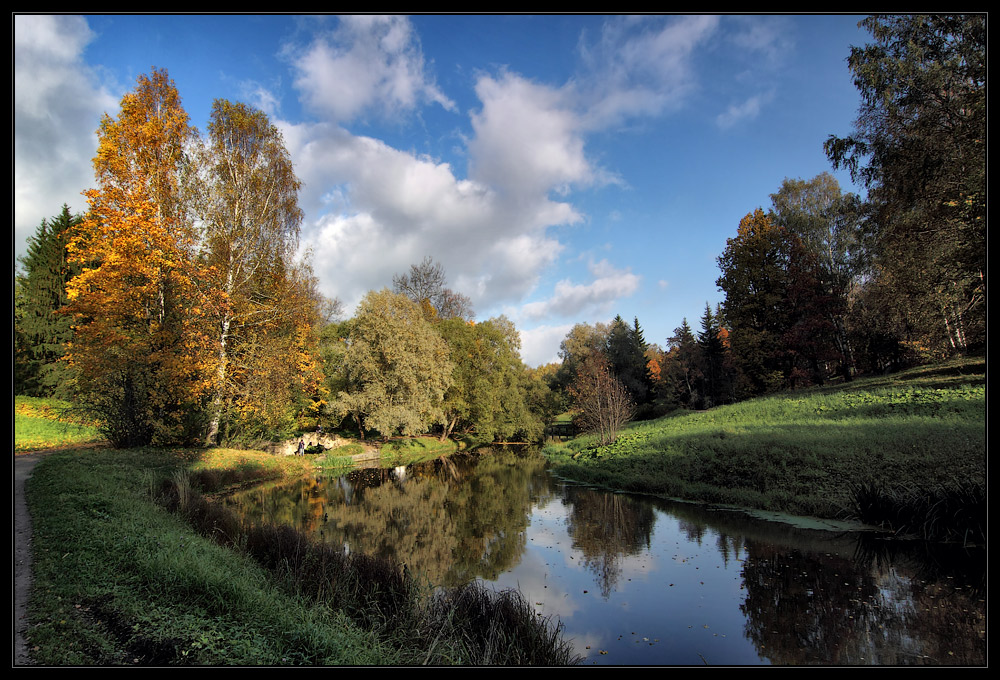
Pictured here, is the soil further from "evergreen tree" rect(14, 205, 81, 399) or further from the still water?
"evergreen tree" rect(14, 205, 81, 399)

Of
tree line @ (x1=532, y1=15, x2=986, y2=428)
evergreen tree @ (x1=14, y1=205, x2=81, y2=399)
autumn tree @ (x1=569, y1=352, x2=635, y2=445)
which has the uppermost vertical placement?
evergreen tree @ (x1=14, y1=205, x2=81, y2=399)

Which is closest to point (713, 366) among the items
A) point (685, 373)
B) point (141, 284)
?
point (685, 373)

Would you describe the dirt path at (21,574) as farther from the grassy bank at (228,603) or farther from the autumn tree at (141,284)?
the autumn tree at (141,284)

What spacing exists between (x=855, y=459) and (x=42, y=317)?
1534 inches

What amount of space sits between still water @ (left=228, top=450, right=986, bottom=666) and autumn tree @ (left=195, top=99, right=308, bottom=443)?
6.00m

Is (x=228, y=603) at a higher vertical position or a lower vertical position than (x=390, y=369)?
lower

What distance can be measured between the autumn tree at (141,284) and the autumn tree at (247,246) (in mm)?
973

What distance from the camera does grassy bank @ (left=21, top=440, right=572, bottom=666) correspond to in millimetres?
4324

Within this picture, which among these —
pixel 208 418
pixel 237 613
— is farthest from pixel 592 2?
pixel 208 418

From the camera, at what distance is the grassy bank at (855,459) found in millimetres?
8898

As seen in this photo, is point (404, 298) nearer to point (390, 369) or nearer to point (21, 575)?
point (390, 369)

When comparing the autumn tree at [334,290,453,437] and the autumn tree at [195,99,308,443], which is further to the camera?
the autumn tree at [334,290,453,437]

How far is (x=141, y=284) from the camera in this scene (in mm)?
17375

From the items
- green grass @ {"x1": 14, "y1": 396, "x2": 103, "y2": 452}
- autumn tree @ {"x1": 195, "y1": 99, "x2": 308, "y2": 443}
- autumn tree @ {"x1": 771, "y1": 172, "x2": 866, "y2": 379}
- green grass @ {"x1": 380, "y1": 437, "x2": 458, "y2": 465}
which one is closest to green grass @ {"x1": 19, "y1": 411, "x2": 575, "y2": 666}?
autumn tree @ {"x1": 195, "y1": 99, "x2": 308, "y2": 443}
